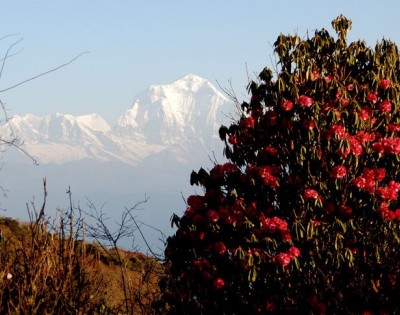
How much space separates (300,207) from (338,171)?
0.98 meters

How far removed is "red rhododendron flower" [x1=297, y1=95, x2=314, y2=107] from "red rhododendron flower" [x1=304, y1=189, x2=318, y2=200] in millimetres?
1675

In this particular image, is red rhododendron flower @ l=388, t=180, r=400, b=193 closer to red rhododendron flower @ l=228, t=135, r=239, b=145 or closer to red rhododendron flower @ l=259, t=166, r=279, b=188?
red rhododendron flower @ l=259, t=166, r=279, b=188

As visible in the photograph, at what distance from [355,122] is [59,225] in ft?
19.5

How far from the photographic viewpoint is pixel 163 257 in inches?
515

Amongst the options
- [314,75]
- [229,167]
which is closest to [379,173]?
[314,75]

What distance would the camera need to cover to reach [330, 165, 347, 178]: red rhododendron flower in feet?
38.3

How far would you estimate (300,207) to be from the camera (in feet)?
39.3

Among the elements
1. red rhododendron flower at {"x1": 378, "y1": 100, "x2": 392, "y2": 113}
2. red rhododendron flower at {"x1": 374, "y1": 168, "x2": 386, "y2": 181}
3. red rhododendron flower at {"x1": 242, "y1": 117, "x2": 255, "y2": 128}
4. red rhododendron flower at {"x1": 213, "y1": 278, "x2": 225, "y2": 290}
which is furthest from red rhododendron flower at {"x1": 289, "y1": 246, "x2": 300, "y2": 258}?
red rhododendron flower at {"x1": 378, "y1": 100, "x2": 392, "y2": 113}

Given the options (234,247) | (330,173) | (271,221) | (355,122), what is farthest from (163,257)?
(355,122)

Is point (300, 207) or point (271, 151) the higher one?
point (271, 151)

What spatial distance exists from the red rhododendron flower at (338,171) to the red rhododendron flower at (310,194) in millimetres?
500

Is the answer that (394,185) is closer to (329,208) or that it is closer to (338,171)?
(338,171)

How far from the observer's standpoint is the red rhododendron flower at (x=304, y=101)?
1212 cm

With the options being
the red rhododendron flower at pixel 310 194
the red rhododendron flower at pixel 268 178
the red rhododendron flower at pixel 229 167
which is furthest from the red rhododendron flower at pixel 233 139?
the red rhododendron flower at pixel 310 194
